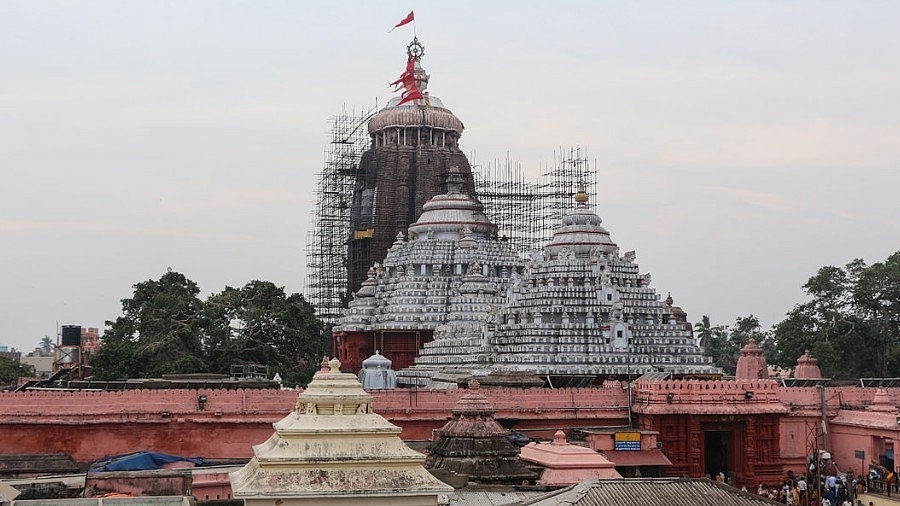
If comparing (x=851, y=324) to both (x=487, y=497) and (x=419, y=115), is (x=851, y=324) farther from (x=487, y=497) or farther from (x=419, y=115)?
(x=487, y=497)

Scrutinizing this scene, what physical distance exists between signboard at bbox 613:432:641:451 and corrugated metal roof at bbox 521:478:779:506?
497 inches

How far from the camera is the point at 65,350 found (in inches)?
2280

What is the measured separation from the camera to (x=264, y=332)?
194 feet

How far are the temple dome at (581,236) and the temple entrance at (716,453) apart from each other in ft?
41.6

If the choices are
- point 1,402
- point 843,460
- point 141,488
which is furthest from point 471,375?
point 141,488

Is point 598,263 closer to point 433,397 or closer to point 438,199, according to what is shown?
point 433,397

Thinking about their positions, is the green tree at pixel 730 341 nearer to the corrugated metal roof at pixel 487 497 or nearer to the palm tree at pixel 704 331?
the palm tree at pixel 704 331

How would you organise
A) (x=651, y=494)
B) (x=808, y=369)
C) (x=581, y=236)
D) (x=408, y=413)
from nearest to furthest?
1. (x=651, y=494)
2. (x=408, y=413)
3. (x=581, y=236)
4. (x=808, y=369)

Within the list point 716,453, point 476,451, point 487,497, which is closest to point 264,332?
point 716,453

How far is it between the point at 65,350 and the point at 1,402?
1964cm

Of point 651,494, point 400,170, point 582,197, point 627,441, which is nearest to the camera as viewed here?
point 651,494

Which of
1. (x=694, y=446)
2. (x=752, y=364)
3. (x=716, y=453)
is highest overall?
(x=752, y=364)

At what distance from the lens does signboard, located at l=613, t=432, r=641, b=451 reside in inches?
1512

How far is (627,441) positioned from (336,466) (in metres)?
18.0
